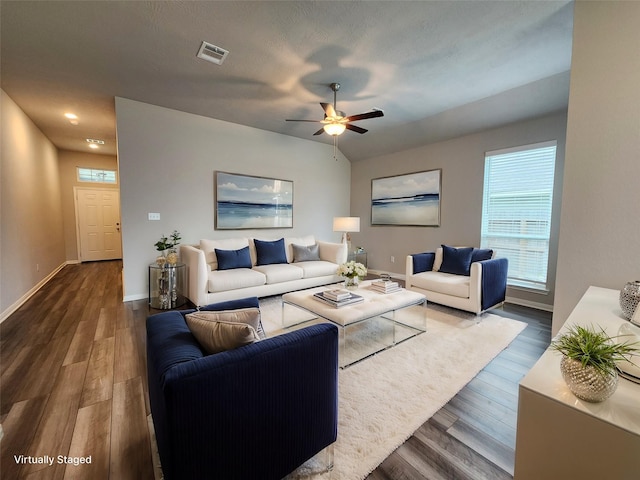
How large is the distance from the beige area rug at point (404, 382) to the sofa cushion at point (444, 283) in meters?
0.36

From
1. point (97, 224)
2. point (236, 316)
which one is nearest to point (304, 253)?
point (236, 316)

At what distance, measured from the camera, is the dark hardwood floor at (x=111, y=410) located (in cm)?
135

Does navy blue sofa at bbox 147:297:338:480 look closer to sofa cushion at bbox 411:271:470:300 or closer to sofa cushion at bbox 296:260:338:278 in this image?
sofa cushion at bbox 411:271:470:300

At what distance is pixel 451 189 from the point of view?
476 centimetres

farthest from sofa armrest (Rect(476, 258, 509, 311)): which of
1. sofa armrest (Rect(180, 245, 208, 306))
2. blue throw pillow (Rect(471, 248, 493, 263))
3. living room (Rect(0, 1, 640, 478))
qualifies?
sofa armrest (Rect(180, 245, 208, 306))

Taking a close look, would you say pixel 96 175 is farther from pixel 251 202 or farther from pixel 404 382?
pixel 404 382

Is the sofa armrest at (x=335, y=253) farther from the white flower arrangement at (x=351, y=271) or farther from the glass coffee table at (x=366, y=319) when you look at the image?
the white flower arrangement at (x=351, y=271)

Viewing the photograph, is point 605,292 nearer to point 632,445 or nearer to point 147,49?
point 632,445

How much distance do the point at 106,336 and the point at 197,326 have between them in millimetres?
2315

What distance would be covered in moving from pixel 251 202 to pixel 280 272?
159 centimetres

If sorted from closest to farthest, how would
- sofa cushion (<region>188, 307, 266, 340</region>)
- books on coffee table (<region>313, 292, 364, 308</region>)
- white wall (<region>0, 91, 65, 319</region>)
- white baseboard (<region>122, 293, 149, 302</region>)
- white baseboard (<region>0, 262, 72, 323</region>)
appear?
sofa cushion (<region>188, 307, 266, 340</region>) < books on coffee table (<region>313, 292, 364, 308</region>) < white baseboard (<region>0, 262, 72, 323</region>) < white wall (<region>0, 91, 65, 319</region>) < white baseboard (<region>122, 293, 149, 302</region>)

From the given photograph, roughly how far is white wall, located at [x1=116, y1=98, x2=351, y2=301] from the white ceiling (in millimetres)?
295

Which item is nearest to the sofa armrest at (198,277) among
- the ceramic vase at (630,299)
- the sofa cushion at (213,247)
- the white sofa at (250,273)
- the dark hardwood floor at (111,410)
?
the white sofa at (250,273)

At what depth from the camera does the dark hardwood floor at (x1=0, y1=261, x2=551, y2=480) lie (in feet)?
4.43
